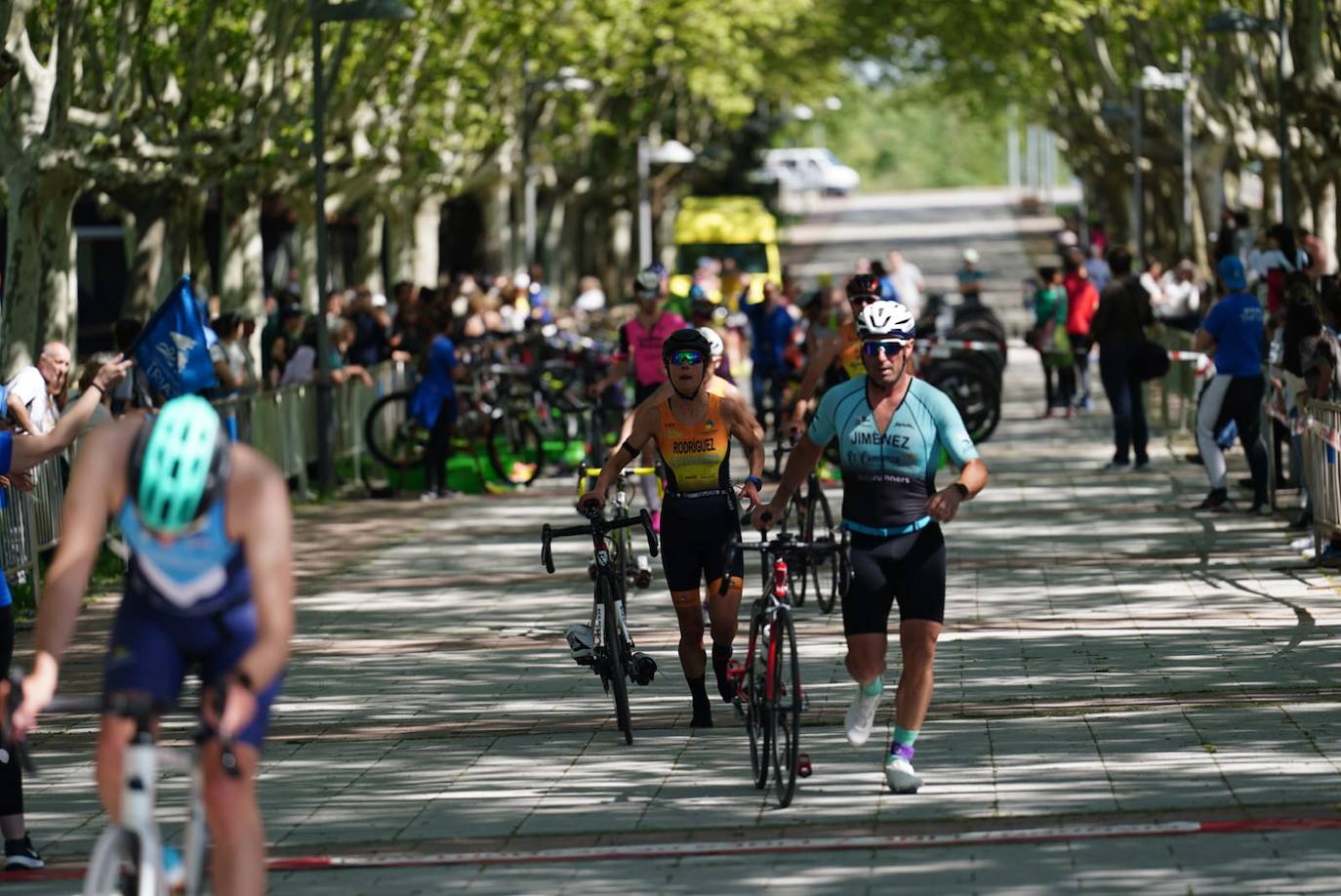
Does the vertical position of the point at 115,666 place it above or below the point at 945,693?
above

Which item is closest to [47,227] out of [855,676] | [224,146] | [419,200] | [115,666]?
[224,146]

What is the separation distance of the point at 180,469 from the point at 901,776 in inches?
149

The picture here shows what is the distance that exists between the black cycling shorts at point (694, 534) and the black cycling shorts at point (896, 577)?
1753mm

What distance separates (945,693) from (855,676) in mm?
2463

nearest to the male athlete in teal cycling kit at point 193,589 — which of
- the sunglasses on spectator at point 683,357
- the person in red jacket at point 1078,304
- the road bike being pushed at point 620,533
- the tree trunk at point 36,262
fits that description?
the road bike being pushed at point 620,533

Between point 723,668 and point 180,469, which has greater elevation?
point 180,469

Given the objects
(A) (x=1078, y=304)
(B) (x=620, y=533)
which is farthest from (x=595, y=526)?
(A) (x=1078, y=304)

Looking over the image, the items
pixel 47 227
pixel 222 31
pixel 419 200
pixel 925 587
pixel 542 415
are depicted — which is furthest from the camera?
pixel 419 200

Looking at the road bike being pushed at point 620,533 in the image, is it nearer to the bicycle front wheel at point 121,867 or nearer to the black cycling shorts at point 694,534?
the black cycling shorts at point 694,534

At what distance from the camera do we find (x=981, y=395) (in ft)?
86.3

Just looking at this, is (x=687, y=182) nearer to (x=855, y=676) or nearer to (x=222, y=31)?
(x=222, y=31)

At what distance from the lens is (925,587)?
9.22m

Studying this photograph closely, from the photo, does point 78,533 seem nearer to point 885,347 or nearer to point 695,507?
point 885,347

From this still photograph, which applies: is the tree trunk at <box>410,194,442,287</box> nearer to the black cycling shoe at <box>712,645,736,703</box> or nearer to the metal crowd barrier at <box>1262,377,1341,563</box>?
the metal crowd barrier at <box>1262,377,1341,563</box>
